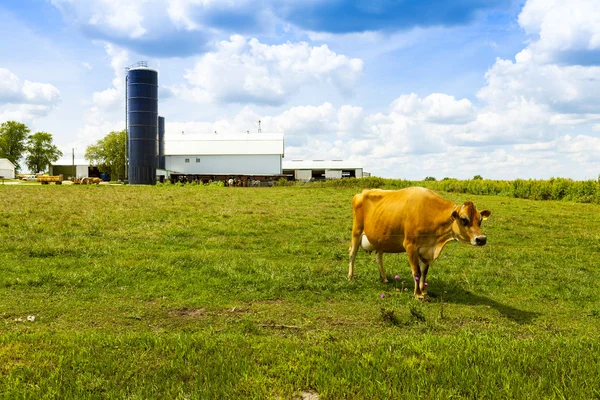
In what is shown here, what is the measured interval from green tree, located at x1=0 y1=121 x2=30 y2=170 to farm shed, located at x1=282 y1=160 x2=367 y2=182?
5339 cm

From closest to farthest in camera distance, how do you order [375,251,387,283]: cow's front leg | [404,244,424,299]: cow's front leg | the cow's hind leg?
1. [404,244,424,299]: cow's front leg
2. [375,251,387,283]: cow's front leg
3. the cow's hind leg

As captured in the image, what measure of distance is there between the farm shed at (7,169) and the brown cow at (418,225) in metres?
87.5

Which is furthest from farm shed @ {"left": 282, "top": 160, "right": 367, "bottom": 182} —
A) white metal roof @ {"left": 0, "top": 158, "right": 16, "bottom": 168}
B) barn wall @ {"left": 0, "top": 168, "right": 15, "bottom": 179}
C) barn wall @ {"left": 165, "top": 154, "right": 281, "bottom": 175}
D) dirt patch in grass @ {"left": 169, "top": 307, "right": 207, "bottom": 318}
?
dirt patch in grass @ {"left": 169, "top": 307, "right": 207, "bottom": 318}

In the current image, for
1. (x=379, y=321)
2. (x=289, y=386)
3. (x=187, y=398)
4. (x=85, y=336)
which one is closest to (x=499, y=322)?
(x=379, y=321)

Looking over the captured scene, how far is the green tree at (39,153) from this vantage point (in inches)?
3529

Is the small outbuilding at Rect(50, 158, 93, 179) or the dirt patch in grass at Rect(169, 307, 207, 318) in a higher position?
the small outbuilding at Rect(50, 158, 93, 179)

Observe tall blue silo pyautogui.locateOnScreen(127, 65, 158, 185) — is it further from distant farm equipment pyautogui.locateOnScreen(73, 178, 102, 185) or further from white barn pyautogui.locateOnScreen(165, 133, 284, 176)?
white barn pyautogui.locateOnScreen(165, 133, 284, 176)

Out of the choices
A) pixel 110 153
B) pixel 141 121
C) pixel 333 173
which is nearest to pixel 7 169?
pixel 110 153

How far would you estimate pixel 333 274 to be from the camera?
983 centimetres

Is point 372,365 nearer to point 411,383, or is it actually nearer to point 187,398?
point 411,383

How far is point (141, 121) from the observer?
55.1 m

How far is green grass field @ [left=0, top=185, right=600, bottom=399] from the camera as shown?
15.1 feet

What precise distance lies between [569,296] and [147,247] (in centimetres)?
1035

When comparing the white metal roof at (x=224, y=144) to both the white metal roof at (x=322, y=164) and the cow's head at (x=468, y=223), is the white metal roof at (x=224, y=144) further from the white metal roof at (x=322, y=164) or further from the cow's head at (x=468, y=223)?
the cow's head at (x=468, y=223)
